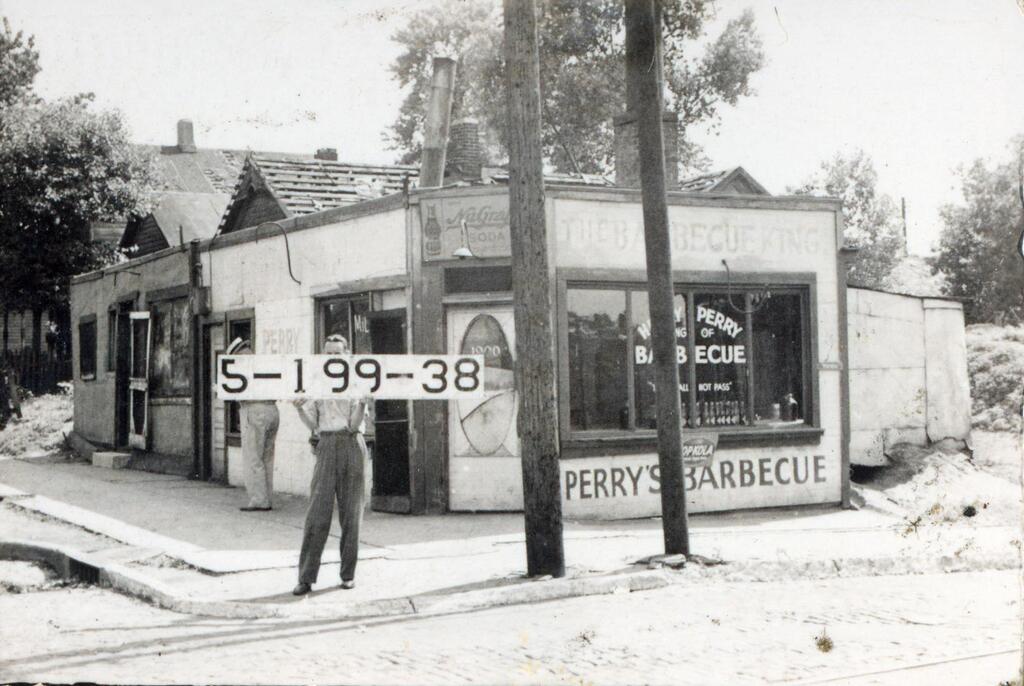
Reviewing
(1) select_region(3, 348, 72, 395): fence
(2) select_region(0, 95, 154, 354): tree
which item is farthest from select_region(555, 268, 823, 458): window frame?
(1) select_region(3, 348, 72, 395): fence

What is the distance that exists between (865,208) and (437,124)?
25.2 meters

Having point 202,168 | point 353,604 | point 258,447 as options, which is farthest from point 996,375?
point 202,168

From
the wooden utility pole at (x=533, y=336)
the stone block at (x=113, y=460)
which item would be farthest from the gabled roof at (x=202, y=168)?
the wooden utility pole at (x=533, y=336)

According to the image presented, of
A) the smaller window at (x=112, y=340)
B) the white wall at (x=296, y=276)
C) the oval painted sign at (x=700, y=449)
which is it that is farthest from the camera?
the smaller window at (x=112, y=340)

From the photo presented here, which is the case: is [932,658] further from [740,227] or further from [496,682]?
[740,227]

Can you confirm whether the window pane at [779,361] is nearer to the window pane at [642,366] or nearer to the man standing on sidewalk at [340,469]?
the window pane at [642,366]

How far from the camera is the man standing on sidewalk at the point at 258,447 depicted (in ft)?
41.9

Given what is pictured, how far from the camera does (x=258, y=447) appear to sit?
12.8 meters

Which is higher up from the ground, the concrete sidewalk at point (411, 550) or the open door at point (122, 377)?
the open door at point (122, 377)

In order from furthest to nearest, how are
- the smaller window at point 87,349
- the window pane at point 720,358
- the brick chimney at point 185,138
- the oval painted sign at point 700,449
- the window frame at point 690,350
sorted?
the brick chimney at point 185,138 → the smaller window at point 87,349 → the window pane at point 720,358 → the oval painted sign at point 700,449 → the window frame at point 690,350

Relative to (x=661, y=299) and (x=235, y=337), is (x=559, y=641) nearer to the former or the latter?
(x=661, y=299)

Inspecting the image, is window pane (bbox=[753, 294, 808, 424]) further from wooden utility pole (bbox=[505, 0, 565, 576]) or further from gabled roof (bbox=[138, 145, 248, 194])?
gabled roof (bbox=[138, 145, 248, 194])

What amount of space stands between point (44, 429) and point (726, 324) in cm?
1461

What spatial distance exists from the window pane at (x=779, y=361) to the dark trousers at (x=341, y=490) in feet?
22.7
